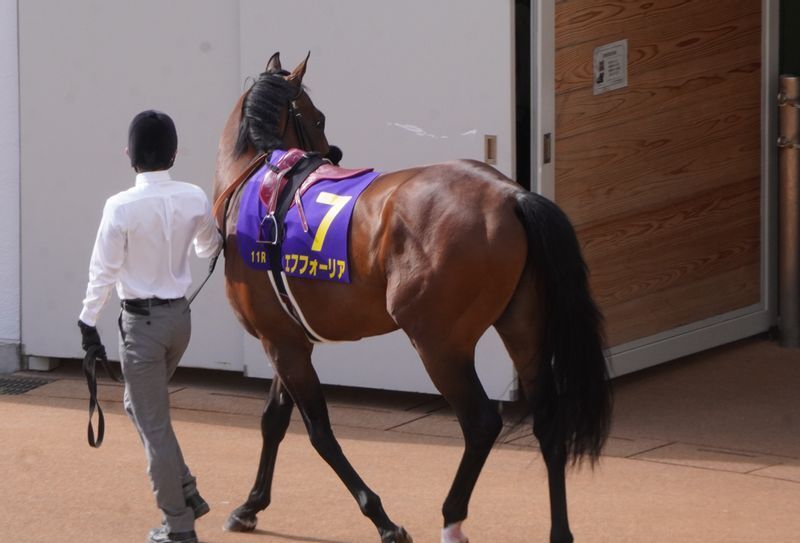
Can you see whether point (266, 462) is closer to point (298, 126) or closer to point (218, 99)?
point (298, 126)

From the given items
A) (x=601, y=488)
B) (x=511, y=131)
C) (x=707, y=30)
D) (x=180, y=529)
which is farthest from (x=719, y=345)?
(x=180, y=529)

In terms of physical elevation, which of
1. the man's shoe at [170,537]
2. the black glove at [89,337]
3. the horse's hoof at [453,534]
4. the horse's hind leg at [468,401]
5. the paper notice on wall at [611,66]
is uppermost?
the paper notice on wall at [611,66]

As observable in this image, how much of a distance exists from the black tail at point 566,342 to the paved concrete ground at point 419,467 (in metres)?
0.36

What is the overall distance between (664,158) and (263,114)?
300 centimetres

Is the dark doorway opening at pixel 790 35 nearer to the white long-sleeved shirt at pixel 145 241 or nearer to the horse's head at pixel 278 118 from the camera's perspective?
the horse's head at pixel 278 118

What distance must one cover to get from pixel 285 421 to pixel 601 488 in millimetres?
1359

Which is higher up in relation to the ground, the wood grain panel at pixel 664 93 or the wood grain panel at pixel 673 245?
the wood grain panel at pixel 664 93

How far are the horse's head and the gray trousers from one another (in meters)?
0.88

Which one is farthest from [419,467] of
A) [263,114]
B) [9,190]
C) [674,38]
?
[9,190]

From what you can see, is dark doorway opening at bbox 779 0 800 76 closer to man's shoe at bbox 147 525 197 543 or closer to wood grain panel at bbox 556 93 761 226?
wood grain panel at bbox 556 93 761 226

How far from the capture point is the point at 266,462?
5.48 m

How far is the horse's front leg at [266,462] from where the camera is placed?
5.41 metres

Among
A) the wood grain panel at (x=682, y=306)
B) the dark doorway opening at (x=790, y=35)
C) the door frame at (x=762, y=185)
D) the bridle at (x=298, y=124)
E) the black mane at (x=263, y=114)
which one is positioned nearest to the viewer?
the black mane at (x=263, y=114)

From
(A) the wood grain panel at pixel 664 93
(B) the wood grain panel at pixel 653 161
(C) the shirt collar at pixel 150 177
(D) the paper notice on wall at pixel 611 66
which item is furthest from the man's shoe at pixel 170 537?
(D) the paper notice on wall at pixel 611 66
